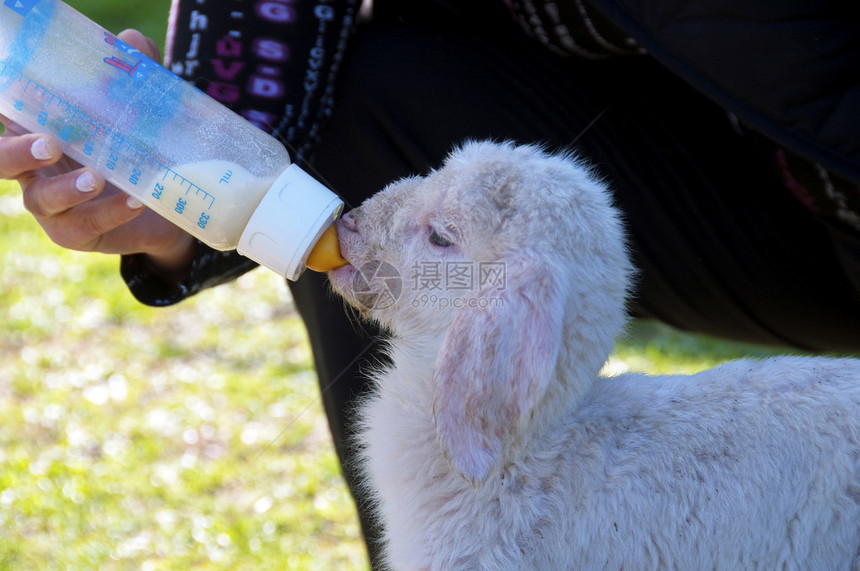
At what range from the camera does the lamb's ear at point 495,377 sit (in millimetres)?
1171

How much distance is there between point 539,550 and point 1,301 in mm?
3481

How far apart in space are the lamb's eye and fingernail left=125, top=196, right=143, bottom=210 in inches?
21.7

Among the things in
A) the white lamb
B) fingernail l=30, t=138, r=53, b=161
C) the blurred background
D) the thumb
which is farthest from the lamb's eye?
the blurred background

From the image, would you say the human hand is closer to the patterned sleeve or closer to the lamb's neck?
the patterned sleeve

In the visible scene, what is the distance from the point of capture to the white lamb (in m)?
1.19

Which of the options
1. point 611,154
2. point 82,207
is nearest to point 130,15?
point 82,207

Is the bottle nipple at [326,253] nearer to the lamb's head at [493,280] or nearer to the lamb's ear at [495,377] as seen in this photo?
the lamb's head at [493,280]

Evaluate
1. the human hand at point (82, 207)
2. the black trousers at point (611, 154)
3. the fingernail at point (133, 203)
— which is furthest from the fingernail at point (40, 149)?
the black trousers at point (611, 154)

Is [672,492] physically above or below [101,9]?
above

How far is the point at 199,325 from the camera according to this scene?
12.4ft

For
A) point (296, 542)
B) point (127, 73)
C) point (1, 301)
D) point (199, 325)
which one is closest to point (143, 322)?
point (199, 325)

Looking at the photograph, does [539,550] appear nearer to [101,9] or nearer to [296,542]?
[296,542]

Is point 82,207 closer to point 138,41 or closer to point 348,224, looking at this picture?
point 138,41

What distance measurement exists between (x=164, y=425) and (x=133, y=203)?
69.8 inches
